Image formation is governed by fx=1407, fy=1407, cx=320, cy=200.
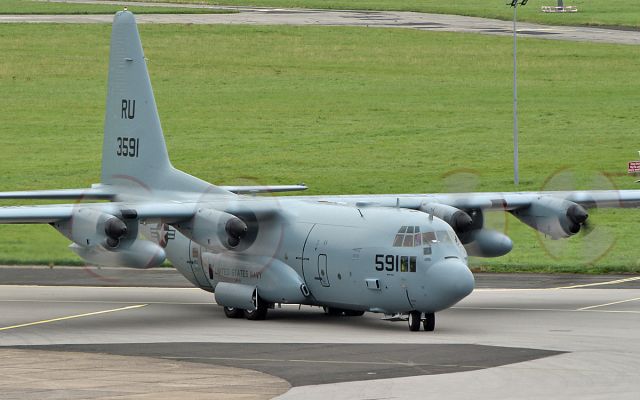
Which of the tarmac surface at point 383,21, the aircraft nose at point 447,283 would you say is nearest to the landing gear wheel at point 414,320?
the aircraft nose at point 447,283

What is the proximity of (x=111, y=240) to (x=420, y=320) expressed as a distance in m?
8.64

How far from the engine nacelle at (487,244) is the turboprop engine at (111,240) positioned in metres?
9.74

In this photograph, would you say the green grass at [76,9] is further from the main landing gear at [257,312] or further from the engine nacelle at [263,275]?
the main landing gear at [257,312]

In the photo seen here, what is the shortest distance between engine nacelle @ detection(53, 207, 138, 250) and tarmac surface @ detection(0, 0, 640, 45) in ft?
273

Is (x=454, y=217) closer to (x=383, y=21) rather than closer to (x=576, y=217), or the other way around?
(x=576, y=217)

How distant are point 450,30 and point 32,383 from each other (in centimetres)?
9529

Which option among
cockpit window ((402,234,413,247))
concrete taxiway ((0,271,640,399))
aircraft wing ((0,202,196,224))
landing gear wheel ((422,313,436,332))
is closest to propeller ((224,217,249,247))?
aircraft wing ((0,202,196,224))

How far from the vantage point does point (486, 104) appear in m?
98.4

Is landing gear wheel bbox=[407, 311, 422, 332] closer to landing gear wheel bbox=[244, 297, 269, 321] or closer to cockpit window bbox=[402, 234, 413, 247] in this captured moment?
cockpit window bbox=[402, 234, 413, 247]

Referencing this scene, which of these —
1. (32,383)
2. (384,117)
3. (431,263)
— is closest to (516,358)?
(431,263)

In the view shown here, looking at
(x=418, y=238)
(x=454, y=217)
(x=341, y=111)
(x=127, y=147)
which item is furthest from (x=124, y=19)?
(x=341, y=111)

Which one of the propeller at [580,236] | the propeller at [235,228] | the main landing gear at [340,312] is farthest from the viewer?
the propeller at [580,236]

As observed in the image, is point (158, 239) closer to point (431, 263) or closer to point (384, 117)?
point (431, 263)

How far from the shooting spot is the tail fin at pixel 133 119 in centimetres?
4518
